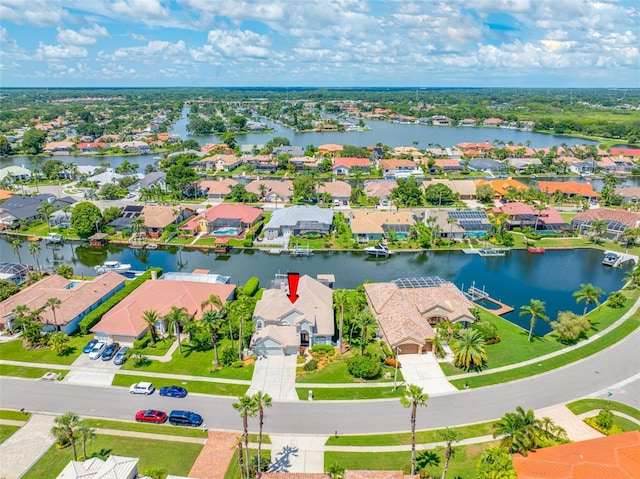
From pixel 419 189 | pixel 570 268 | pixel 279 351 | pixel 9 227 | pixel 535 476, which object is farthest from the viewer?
pixel 419 189

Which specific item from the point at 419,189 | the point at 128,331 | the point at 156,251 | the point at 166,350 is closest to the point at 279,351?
the point at 166,350

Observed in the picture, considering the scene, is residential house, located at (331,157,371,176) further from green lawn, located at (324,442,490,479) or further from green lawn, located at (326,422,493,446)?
green lawn, located at (324,442,490,479)

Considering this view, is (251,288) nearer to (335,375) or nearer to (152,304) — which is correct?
(152,304)

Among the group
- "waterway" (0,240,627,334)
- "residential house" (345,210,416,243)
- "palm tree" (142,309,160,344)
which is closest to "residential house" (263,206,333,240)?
"residential house" (345,210,416,243)

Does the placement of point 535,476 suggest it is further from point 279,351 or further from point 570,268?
point 570,268

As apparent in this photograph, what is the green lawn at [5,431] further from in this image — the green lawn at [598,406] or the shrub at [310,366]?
the green lawn at [598,406]

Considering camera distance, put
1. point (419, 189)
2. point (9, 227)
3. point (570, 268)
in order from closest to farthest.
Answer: point (570, 268), point (9, 227), point (419, 189)
